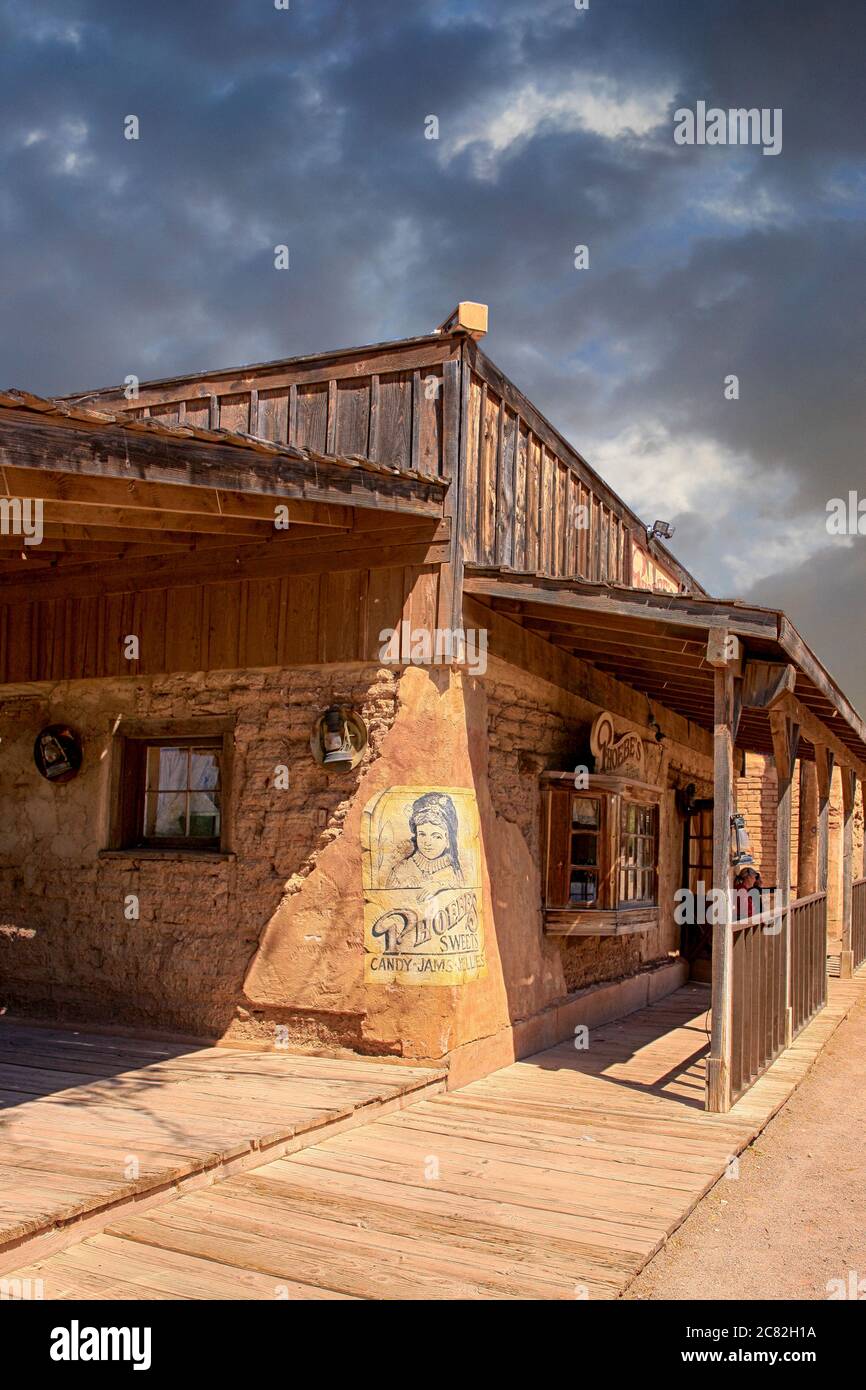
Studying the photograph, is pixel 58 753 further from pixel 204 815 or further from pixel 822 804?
pixel 822 804

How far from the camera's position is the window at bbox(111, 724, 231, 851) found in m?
7.92

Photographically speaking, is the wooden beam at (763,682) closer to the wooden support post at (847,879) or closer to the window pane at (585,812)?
the window pane at (585,812)

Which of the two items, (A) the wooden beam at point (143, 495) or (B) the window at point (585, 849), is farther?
(B) the window at point (585, 849)

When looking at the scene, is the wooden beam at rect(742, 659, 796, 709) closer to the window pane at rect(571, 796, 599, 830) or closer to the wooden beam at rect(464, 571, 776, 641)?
the wooden beam at rect(464, 571, 776, 641)

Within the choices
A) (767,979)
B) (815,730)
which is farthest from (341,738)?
(815,730)

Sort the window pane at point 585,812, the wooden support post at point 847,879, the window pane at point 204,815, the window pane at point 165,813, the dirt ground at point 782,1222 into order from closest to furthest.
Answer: the dirt ground at point 782,1222 < the window pane at point 204,815 < the window pane at point 165,813 < the window pane at point 585,812 < the wooden support post at point 847,879

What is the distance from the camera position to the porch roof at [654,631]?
22.1ft

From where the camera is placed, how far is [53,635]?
8.37 m

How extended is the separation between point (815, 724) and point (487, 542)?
4.16 metres

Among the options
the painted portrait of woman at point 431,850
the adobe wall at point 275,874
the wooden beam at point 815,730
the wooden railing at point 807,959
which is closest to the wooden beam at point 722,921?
the wooden beam at point 815,730

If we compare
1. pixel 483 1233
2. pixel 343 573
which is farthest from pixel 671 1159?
pixel 343 573

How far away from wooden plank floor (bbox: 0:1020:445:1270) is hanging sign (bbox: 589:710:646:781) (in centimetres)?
331

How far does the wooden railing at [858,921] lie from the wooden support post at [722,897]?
26.3 ft

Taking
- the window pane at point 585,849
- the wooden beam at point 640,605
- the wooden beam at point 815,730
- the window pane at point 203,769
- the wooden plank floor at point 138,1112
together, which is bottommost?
the wooden plank floor at point 138,1112
